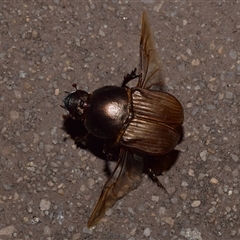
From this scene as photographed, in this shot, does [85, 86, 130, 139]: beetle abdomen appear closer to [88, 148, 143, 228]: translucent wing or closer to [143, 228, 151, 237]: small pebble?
[88, 148, 143, 228]: translucent wing

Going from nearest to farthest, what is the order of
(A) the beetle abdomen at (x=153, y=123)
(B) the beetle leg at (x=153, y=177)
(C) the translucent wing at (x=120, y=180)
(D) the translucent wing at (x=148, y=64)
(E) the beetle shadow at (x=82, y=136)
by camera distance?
(A) the beetle abdomen at (x=153, y=123) < (C) the translucent wing at (x=120, y=180) < (D) the translucent wing at (x=148, y=64) < (B) the beetle leg at (x=153, y=177) < (E) the beetle shadow at (x=82, y=136)

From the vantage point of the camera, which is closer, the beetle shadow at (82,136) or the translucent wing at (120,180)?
the translucent wing at (120,180)

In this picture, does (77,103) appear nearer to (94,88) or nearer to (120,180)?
(94,88)

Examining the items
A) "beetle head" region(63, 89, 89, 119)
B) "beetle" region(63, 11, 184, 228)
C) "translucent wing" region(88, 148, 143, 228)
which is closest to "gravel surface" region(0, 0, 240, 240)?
"translucent wing" region(88, 148, 143, 228)

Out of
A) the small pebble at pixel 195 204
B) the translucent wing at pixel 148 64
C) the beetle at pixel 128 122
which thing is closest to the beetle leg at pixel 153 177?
the beetle at pixel 128 122

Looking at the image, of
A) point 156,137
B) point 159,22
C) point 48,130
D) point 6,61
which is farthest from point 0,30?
point 156,137

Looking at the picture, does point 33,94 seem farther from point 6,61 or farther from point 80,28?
point 80,28

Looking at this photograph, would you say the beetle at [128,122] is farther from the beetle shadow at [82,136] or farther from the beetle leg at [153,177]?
the beetle shadow at [82,136]
